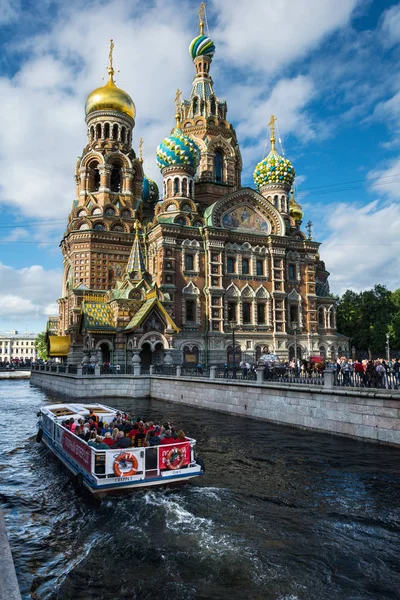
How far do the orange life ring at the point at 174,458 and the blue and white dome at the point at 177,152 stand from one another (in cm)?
3507

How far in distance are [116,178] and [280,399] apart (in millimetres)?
35318

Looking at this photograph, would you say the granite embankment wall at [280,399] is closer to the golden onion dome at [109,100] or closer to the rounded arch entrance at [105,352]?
the rounded arch entrance at [105,352]

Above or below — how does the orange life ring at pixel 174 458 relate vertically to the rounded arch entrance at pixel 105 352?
below

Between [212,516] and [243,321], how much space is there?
32995 mm

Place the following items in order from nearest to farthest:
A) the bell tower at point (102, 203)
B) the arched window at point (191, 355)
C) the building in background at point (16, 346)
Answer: the arched window at point (191, 355) < the bell tower at point (102, 203) < the building in background at point (16, 346)

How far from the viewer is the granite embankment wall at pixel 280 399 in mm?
15836

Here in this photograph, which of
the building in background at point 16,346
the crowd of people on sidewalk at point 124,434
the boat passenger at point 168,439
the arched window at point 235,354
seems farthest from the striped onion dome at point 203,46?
the building in background at point 16,346

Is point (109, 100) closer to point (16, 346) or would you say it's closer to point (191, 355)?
point (191, 355)

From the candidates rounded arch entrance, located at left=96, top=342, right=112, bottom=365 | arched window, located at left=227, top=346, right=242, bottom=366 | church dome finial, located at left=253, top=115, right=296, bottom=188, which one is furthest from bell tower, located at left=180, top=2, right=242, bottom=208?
rounded arch entrance, located at left=96, top=342, right=112, bottom=365

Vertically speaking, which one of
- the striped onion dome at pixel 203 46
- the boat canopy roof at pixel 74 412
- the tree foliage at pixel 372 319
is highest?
the striped onion dome at pixel 203 46

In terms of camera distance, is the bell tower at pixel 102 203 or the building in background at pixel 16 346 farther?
the building in background at pixel 16 346

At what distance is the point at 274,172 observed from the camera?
4891 centimetres

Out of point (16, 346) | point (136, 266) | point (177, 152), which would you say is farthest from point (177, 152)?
point (16, 346)

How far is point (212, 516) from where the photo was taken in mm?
10086
